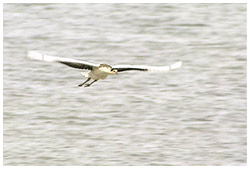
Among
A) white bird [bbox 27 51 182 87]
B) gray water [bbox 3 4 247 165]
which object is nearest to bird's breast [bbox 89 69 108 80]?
white bird [bbox 27 51 182 87]

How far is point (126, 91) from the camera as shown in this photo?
498cm

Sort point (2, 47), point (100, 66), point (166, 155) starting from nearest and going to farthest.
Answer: point (100, 66)
point (166, 155)
point (2, 47)

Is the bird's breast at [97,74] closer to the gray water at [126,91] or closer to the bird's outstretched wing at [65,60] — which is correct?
the bird's outstretched wing at [65,60]

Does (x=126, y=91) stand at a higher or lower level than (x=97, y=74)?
lower

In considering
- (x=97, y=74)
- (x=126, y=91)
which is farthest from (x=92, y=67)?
(x=126, y=91)

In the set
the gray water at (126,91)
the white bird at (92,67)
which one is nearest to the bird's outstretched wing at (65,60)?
the white bird at (92,67)

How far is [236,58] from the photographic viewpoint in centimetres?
522

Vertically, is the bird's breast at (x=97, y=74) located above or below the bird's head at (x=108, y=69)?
below

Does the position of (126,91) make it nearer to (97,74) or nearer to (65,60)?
(97,74)

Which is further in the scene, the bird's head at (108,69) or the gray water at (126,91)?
the gray water at (126,91)

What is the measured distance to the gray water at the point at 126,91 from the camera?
187 inches

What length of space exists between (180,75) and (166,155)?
67 centimetres

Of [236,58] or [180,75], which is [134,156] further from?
[236,58]

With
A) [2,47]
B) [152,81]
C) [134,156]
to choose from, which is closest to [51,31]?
[2,47]
